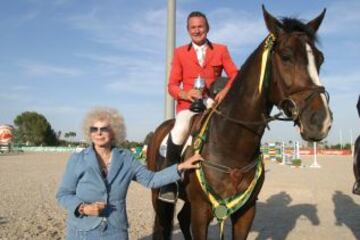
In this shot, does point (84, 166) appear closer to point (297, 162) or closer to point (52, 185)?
point (52, 185)

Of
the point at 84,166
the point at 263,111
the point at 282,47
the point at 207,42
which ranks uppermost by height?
the point at 207,42

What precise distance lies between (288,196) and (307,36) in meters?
10.9

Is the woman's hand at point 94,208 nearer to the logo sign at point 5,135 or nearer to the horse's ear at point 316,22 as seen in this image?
the horse's ear at point 316,22

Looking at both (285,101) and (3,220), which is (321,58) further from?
(3,220)

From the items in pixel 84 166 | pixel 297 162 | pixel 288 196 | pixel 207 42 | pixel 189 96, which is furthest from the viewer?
pixel 297 162

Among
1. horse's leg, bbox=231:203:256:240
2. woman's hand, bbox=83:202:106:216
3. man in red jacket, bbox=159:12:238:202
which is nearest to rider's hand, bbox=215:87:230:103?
man in red jacket, bbox=159:12:238:202

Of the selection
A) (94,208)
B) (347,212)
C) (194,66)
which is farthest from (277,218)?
(94,208)

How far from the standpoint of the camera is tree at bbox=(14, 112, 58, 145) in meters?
94.8

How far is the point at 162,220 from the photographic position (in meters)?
6.31

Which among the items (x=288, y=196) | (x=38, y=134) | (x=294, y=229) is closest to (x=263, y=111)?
(x=294, y=229)

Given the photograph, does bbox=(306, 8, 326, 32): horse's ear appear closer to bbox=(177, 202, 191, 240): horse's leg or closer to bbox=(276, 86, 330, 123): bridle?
bbox=(276, 86, 330, 123): bridle

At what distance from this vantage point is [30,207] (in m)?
10.6

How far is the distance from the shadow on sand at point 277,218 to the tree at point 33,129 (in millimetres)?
86920

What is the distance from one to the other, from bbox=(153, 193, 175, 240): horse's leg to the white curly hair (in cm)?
247
